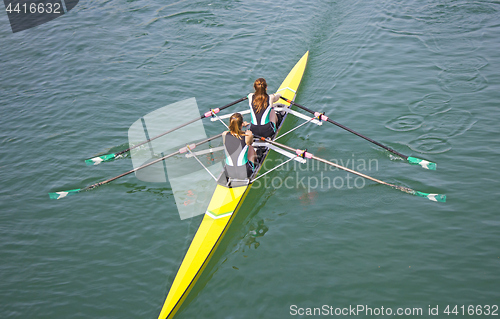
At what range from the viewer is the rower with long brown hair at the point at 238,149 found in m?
7.89

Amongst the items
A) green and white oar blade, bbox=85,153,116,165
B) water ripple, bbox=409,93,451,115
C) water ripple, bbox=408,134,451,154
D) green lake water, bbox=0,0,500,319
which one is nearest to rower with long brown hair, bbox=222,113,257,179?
green lake water, bbox=0,0,500,319

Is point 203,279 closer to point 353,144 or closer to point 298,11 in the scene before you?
point 353,144

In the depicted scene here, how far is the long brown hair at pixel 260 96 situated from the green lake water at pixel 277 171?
1813 millimetres

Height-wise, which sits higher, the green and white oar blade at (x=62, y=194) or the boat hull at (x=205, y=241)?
the green and white oar blade at (x=62, y=194)

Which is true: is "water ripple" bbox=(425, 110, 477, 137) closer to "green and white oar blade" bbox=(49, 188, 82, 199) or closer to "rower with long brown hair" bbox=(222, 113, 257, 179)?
"rower with long brown hair" bbox=(222, 113, 257, 179)

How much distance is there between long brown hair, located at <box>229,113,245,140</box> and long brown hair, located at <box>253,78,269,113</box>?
1.74 metres

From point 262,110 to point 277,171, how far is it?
1707 millimetres

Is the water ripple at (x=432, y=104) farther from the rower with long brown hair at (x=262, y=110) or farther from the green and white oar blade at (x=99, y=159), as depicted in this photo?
the green and white oar blade at (x=99, y=159)

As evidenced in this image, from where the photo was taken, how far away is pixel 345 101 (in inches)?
484

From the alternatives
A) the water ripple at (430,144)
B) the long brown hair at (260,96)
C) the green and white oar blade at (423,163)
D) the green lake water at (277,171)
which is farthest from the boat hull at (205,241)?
the water ripple at (430,144)

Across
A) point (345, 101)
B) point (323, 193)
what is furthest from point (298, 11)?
point (323, 193)

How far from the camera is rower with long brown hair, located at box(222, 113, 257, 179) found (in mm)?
7887

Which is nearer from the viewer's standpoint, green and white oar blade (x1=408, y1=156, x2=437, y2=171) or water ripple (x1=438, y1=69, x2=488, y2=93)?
green and white oar blade (x1=408, y1=156, x2=437, y2=171)

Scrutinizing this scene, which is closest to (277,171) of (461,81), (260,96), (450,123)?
(260,96)
